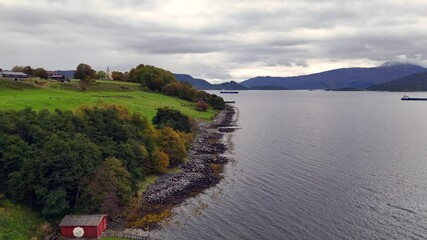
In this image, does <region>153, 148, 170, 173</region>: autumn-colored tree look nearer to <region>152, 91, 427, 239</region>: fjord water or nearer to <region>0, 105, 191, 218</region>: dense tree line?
A: <region>0, 105, 191, 218</region>: dense tree line

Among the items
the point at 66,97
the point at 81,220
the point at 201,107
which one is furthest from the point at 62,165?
the point at 201,107

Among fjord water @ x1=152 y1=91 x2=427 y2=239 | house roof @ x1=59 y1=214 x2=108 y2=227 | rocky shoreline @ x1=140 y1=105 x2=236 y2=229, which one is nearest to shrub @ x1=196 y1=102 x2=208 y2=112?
rocky shoreline @ x1=140 y1=105 x2=236 y2=229

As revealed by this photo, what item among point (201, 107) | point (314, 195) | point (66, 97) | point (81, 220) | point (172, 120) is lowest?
point (314, 195)

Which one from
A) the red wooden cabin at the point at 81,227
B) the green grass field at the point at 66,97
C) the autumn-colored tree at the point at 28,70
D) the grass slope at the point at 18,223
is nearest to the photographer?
the grass slope at the point at 18,223

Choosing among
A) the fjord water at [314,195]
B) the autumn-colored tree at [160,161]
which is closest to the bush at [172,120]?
the fjord water at [314,195]

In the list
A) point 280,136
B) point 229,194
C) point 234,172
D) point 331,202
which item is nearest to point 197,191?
point 229,194

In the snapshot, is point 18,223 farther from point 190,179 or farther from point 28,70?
point 28,70

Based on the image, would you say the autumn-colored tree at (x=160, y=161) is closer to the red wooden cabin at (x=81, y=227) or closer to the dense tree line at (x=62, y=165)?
the dense tree line at (x=62, y=165)
